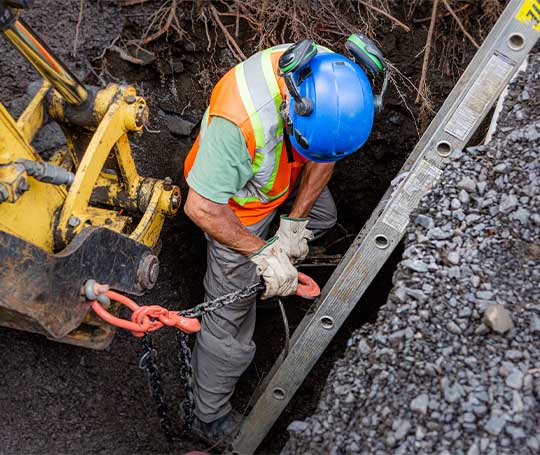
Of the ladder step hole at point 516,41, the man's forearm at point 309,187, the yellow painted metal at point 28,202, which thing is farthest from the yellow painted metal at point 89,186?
the ladder step hole at point 516,41

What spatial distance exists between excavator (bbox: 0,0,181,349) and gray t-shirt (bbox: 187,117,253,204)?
41 centimetres

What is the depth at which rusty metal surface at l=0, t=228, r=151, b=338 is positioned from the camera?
8.46ft

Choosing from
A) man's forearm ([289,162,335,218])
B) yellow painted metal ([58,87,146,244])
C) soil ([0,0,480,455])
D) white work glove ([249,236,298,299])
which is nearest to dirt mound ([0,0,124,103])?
soil ([0,0,480,455])

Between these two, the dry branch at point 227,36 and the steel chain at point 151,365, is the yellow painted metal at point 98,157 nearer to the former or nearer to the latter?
the steel chain at point 151,365

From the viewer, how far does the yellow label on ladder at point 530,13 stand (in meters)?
3.03

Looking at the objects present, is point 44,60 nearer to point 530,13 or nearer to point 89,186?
point 89,186

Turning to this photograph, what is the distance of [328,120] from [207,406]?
6.76 ft

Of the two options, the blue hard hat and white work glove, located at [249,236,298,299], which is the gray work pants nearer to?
white work glove, located at [249,236,298,299]

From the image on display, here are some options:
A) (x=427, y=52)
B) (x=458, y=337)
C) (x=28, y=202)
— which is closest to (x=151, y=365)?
(x=28, y=202)

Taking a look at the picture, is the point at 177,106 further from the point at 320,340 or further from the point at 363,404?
the point at 363,404

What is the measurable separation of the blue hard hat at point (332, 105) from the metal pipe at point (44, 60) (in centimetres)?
98

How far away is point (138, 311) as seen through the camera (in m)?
2.85

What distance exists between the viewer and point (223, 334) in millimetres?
3947

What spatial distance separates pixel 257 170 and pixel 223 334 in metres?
1.09
